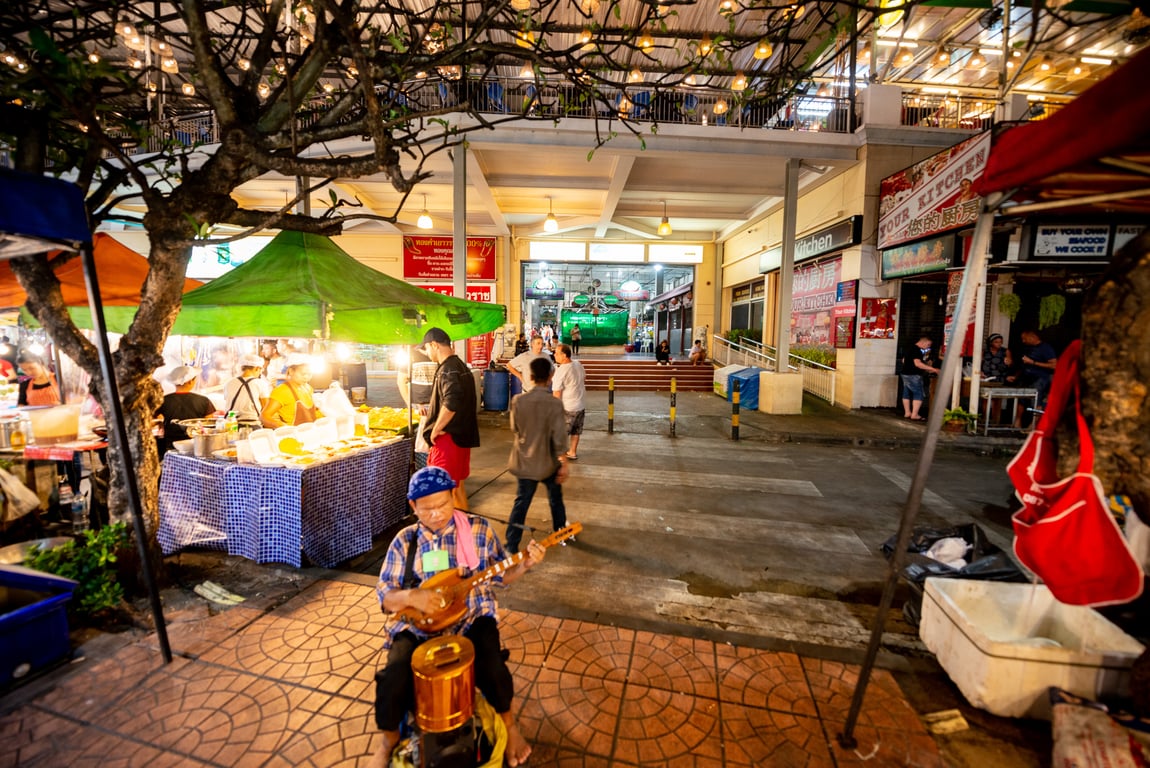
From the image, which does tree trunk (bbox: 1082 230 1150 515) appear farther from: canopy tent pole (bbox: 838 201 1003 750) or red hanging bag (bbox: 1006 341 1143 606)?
canopy tent pole (bbox: 838 201 1003 750)

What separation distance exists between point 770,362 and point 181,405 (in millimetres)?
14605

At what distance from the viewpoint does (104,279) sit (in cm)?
499

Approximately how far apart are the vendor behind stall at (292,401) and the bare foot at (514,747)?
4.74 metres

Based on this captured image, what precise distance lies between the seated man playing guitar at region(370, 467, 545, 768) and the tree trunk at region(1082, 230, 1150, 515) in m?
2.64

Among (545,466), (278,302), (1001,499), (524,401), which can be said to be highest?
(278,302)

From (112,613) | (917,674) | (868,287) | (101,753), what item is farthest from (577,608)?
(868,287)

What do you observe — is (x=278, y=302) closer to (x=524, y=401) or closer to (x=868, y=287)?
(x=524, y=401)

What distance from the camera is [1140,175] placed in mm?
2031

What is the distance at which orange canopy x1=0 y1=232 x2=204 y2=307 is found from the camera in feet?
15.9

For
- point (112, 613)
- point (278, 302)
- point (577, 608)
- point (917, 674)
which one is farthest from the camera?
point (278, 302)

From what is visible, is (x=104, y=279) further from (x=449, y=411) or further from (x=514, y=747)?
(x=514, y=747)

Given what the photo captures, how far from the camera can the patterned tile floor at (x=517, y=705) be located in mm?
2445

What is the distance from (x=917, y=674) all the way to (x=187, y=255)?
6.23 m

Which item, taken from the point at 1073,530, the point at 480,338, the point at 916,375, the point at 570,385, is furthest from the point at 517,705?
the point at 480,338
